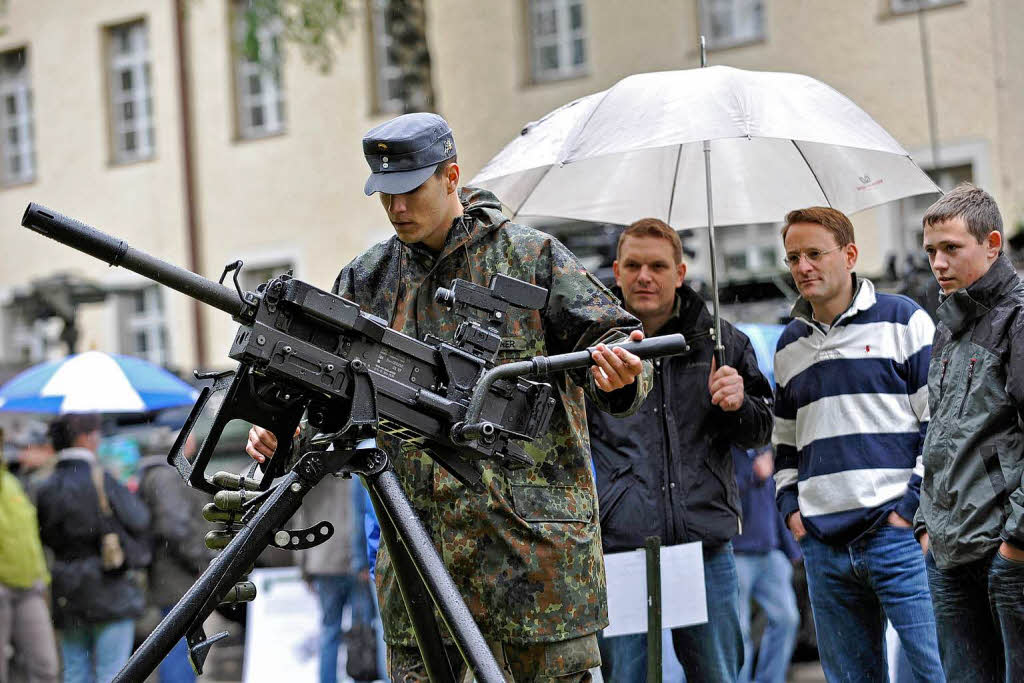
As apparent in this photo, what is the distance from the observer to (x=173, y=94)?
2141 centimetres

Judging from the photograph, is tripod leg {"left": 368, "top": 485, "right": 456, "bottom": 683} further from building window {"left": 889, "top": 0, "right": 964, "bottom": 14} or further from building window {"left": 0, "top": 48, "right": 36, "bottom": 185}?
building window {"left": 0, "top": 48, "right": 36, "bottom": 185}

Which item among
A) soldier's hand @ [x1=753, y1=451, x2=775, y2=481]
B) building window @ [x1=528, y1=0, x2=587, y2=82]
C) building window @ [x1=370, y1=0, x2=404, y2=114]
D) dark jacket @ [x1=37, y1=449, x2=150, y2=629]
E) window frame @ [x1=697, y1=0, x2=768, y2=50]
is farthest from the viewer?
building window @ [x1=370, y1=0, x2=404, y2=114]

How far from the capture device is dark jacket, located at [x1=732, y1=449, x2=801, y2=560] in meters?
8.28

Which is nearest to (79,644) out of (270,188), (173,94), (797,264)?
(797,264)

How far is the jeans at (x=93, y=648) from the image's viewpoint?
7.99m

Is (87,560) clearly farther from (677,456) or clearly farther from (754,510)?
(677,456)

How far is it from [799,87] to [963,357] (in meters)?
1.30

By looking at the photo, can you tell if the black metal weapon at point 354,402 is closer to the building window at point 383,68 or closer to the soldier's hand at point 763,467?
the soldier's hand at point 763,467

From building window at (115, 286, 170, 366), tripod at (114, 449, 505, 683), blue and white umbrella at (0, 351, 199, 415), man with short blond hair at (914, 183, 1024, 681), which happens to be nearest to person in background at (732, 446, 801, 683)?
blue and white umbrella at (0, 351, 199, 415)

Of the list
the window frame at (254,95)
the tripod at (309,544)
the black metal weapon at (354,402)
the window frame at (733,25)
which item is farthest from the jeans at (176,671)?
the window frame at (254,95)

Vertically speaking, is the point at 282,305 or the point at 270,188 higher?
the point at 270,188

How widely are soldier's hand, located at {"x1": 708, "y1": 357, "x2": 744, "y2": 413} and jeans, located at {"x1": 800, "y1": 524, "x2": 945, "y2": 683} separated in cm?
59

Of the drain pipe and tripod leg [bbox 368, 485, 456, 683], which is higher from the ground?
the drain pipe

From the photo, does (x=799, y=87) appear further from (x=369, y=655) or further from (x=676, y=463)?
(x=369, y=655)
